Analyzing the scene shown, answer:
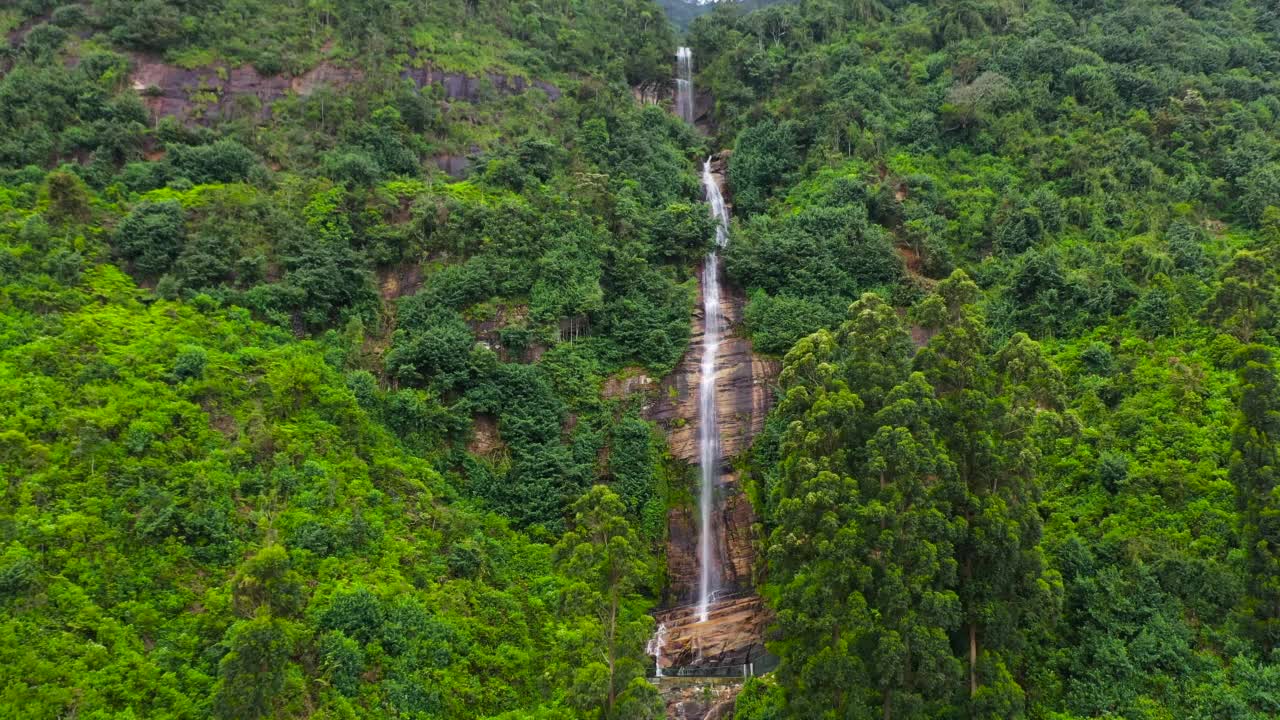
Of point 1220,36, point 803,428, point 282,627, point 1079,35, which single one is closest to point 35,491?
point 282,627

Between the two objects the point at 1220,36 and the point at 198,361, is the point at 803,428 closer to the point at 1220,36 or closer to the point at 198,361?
the point at 198,361

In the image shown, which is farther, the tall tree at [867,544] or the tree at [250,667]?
the tall tree at [867,544]

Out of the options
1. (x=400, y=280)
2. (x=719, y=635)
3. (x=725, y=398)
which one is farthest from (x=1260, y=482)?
(x=400, y=280)

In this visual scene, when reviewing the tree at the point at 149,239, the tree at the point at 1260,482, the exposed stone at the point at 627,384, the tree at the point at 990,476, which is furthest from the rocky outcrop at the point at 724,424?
the tree at the point at 149,239

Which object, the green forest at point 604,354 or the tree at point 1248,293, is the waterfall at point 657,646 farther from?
the tree at point 1248,293

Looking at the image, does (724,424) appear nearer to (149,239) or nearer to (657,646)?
(657,646)
